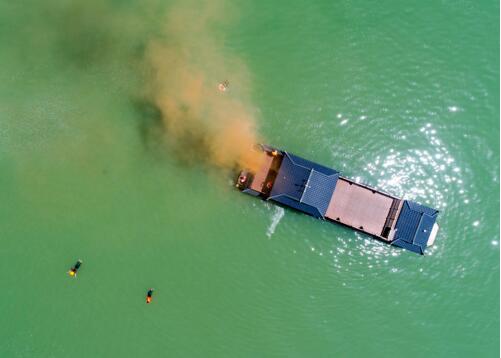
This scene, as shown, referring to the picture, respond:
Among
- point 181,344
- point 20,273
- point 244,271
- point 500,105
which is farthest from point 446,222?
point 20,273

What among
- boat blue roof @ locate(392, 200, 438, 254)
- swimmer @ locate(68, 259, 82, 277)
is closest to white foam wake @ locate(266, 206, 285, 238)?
boat blue roof @ locate(392, 200, 438, 254)

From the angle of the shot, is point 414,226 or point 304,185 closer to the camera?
point 304,185

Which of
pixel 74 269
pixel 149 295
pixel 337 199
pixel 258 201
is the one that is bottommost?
pixel 74 269

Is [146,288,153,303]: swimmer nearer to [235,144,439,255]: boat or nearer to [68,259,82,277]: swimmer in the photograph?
[68,259,82,277]: swimmer

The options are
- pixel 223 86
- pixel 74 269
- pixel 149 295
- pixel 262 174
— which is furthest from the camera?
pixel 223 86

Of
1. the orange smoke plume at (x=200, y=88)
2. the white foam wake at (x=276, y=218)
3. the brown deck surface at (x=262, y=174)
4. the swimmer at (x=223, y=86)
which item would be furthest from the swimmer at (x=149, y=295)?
the swimmer at (x=223, y=86)

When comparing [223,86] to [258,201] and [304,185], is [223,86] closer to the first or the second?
[258,201]

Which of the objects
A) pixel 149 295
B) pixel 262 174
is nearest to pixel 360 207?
pixel 262 174

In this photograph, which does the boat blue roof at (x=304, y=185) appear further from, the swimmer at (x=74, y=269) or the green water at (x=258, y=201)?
the swimmer at (x=74, y=269)
